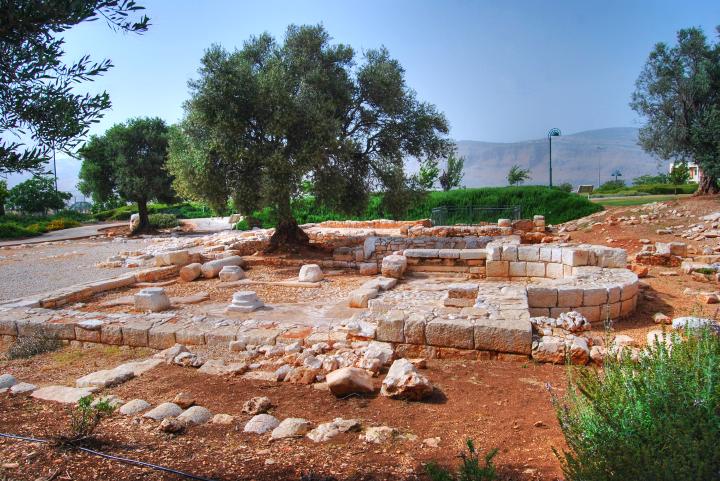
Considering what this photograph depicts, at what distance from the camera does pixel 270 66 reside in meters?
13.9

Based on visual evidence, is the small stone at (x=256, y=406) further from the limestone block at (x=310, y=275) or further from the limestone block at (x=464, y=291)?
the limestone block at (x=310, y=275)

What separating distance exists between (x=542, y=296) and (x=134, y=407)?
6101 millimetres

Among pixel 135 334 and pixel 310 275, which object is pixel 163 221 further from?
pixel 135 334

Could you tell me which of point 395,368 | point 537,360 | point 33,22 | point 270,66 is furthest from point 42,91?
point 270,66

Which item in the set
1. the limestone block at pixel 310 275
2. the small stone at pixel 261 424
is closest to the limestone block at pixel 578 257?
the limestone block at pixel 310 275

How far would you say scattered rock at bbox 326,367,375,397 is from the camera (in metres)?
4.66

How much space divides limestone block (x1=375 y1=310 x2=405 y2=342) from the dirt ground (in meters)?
0.56

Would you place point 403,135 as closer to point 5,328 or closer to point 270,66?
point 270,66

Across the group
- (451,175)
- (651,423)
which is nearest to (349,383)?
(651,423)

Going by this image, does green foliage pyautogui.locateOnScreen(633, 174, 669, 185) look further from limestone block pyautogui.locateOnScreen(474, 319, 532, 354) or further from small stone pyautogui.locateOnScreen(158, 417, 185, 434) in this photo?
small stone pyautogui.locateOnScreen(158, 417, 185, 434)

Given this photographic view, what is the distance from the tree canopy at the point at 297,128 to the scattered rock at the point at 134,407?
8917mm

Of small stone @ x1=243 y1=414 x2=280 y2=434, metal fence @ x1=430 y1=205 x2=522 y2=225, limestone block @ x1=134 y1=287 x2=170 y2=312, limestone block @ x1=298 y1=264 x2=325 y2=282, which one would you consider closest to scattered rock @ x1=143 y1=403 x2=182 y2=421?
small stone @ x1=243 y1=414 x2=280 y2=434

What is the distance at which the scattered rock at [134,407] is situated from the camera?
4.47 meters

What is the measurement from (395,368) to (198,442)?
202 centimetres
